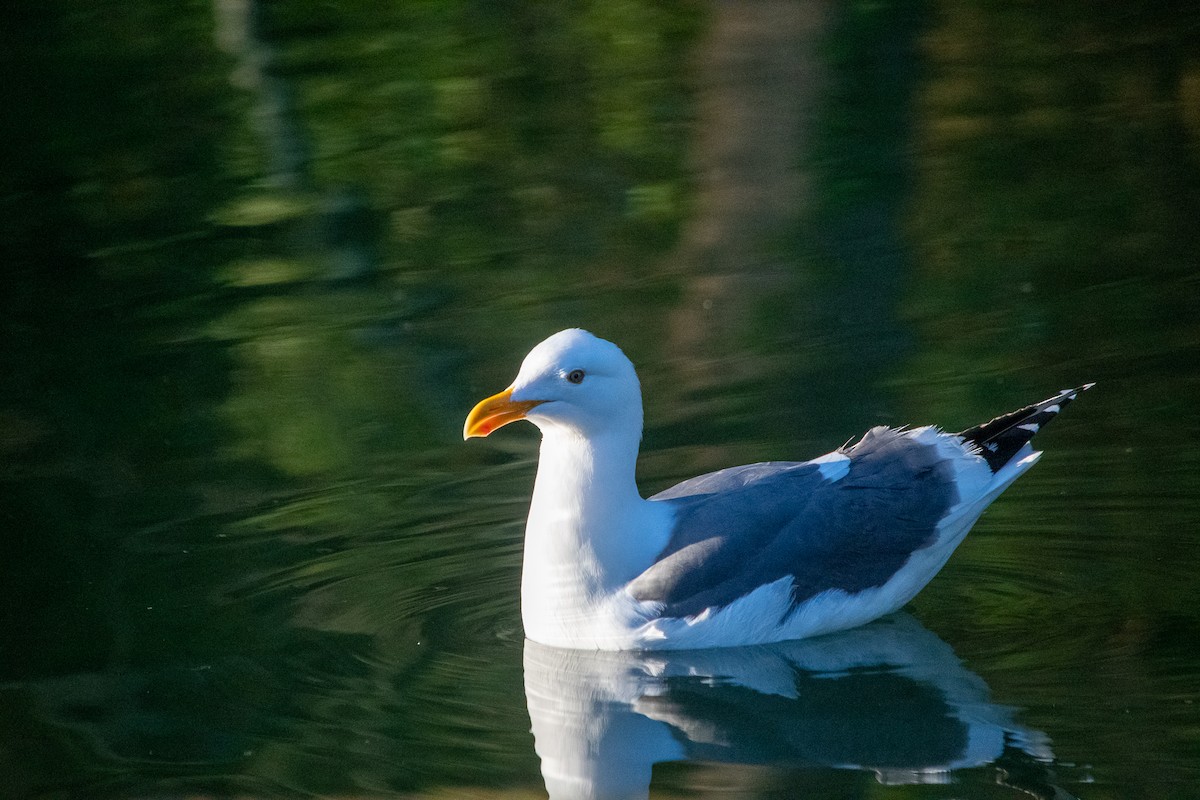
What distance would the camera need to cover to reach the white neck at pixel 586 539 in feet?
22.4

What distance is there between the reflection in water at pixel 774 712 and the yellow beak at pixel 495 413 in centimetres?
93

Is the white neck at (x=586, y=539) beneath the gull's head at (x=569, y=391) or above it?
beneath

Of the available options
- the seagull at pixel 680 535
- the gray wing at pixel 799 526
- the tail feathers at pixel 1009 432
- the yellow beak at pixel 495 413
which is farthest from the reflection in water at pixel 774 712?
the yellow beak at pixel 495 413

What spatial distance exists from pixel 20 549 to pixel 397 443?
1940 millimetres

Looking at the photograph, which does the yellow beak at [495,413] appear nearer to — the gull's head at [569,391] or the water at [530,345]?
the gull's head at [569,391]

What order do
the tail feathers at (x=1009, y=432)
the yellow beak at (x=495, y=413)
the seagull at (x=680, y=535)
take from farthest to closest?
the tail feathers at (x=1009, y=432)
the seagull at (x=680, y=535)
the yellow beak at (x=495, y=413)

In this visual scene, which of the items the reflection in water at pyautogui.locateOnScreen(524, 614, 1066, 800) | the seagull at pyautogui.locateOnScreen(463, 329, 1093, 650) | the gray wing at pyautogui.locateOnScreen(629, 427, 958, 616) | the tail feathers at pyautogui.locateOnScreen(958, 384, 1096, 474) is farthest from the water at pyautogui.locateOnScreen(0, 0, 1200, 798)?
the tail feathers at pyautogui.locateOnScreen(958, 384, 1096, 474)

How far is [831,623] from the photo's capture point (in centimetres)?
703

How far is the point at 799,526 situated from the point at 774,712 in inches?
34.7

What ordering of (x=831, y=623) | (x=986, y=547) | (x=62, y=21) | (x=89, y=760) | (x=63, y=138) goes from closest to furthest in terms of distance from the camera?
(x=89, y=760) → (x=831, y=623) → (x=986, y=547) → (x=63, y=138) → (x=62, y=21)

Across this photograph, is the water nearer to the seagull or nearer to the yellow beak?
the seagull

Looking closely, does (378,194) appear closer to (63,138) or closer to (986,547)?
(63,138)

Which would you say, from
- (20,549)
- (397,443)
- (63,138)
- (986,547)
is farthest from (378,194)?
(986,547)

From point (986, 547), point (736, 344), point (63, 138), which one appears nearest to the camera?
point (986, 547)
